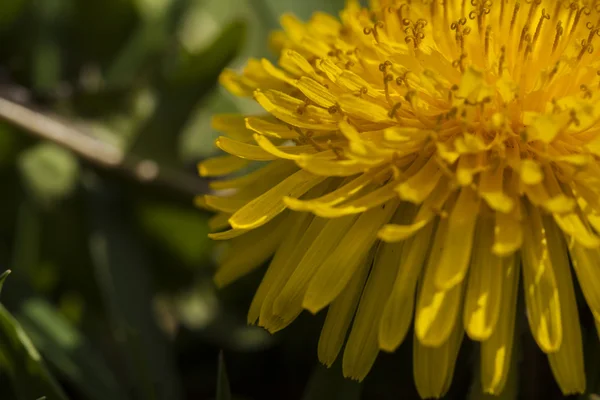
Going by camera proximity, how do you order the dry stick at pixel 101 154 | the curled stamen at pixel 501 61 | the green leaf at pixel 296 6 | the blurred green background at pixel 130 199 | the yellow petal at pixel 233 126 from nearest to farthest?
the curled stamen at pixel 501 61
the yellow petal at pixel 233 126
the blurred green background at pixel 130 199
the dry stick at pixel 101 154
the green leaf at pixel 296 6

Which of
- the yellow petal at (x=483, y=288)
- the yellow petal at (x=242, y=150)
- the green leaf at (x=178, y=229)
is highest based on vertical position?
the yellow petal at (x=242, y=150)

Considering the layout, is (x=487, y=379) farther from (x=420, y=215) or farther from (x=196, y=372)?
(x=196, y=372)

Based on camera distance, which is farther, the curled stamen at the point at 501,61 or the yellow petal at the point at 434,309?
the curled stamen at the point at 501,61

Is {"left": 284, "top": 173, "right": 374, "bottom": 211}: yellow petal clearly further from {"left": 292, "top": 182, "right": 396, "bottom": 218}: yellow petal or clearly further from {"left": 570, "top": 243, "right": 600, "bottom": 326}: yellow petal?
{"left": 570, "top": 243, "right": 600, "bottom": 326}: yellow petal

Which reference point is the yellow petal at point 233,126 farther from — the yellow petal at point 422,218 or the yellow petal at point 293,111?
the yellow petal at point 422,218

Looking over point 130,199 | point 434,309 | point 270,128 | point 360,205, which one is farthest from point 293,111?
point 130,199

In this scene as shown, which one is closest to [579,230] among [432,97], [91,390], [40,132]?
[432,97]

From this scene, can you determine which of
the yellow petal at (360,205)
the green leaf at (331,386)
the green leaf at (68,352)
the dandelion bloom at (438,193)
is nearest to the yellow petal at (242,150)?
the dandelion bloom at (438,193)
